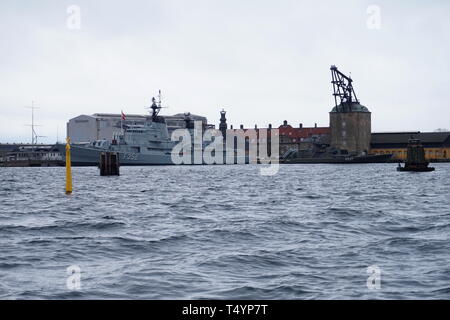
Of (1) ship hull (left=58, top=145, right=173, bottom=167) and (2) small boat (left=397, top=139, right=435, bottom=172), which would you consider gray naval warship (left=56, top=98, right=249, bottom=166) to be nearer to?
(1) ship hull (left=58, top=145, right=173, bottom=167)

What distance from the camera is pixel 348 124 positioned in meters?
134

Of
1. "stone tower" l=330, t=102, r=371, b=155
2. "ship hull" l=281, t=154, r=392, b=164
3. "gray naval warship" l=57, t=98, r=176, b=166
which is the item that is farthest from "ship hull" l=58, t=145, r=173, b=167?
"stone tower" l=330, t=102, r=371, b=155

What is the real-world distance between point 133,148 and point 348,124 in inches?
1934

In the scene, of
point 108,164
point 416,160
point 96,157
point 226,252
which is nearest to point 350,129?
point 96,157

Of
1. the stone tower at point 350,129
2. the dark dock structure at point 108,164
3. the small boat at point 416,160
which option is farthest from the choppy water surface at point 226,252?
the stone tower at point 350,129

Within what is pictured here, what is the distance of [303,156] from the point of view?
142250 millimetres

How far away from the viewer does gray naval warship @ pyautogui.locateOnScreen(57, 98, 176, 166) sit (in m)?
115

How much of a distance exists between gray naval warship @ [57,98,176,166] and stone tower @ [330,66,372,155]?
40.5 metres

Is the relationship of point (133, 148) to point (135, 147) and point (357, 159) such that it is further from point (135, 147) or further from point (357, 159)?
point (357, 159)

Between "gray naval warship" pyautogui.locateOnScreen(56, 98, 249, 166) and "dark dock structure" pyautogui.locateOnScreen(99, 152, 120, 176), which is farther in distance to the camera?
"gray naval warship" pyautogui.locateOnScreen(56, 98, 249, 166)

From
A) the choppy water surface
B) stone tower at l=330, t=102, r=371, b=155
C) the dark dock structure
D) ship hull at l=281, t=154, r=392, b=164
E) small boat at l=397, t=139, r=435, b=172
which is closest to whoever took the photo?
the choppy water surface

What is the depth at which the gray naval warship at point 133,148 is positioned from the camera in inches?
4515

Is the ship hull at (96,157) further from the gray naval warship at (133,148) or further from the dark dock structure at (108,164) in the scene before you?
the dark dock structure at (108,164)

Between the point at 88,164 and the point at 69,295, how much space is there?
110 meters
